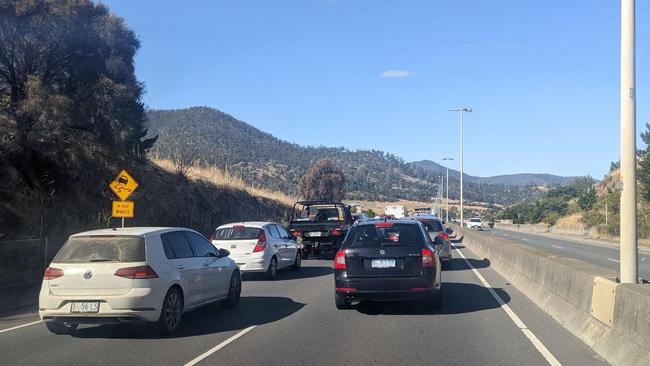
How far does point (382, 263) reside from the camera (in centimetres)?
1051

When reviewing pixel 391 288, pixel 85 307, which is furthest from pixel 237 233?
pixel 85 307

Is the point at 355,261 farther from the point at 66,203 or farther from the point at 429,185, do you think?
the point at 429,185

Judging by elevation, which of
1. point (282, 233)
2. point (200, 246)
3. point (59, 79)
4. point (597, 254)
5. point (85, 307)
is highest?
point (59, 79)

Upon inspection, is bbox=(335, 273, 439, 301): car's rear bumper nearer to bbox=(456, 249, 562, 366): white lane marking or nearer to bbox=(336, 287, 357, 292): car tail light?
bbox=(336, 287, 357, 292): car tail light

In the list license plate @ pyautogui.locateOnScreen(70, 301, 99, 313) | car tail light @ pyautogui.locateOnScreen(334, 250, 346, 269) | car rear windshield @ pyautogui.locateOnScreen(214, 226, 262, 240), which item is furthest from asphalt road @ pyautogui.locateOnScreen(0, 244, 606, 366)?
car rear windshield @ pyautogui.locateOnScreen(214, 226, 262, 240)

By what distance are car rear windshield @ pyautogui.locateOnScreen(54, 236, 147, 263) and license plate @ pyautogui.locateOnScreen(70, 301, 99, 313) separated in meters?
0.62

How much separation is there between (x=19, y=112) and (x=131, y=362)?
1546cm

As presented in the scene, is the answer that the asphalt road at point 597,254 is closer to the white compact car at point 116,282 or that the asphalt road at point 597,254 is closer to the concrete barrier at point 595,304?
the concrete barrier at point 595,304

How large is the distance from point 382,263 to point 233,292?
3.01 metres

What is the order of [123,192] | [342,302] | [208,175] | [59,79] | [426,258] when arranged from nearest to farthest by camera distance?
1. [426,258]
2. [342,302]
3. [123,192]
4. [59,79]
5. [208,175]

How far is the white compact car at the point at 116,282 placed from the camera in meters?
8.42

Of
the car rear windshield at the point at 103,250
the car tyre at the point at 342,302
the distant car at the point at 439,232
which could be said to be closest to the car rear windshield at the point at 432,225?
the distant car at the point at 439,232

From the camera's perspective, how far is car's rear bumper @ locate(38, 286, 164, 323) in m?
8.37

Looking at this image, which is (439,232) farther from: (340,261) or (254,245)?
(340,261)
